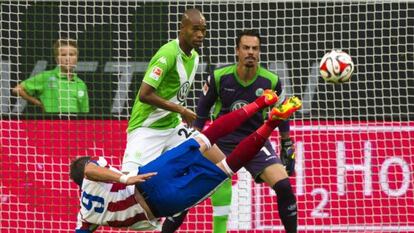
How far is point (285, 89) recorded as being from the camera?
38.0ft

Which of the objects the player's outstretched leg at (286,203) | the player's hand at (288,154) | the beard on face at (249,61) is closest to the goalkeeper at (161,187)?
the player's outstretched leg at (286,203)

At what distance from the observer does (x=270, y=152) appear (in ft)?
32.3

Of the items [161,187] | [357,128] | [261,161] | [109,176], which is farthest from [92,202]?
[357,128]

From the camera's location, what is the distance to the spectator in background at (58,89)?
11.5 metres

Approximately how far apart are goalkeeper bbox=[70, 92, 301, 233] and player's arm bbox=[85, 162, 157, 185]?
19cm

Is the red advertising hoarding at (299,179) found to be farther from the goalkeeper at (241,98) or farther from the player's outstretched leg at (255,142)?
the player's outstretched leg at (255,142)

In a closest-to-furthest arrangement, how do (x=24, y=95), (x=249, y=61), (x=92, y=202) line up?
(x=92, y=202)
(x=249, y=61)
(x=24, y=95)

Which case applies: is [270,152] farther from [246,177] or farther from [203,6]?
[203,6]

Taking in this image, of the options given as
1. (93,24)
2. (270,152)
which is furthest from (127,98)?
(270,152)

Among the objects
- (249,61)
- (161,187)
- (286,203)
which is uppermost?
(249,61)

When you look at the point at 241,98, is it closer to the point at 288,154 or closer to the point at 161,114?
the point at 288,154

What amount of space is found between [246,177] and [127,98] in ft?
4.94

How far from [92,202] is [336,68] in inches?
106

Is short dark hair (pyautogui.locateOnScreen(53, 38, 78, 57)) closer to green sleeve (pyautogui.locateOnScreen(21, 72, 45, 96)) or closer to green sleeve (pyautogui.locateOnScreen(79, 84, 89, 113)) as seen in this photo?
green sleeve (pyautogui.locateOnScreen(21, 72, 45, 96))
